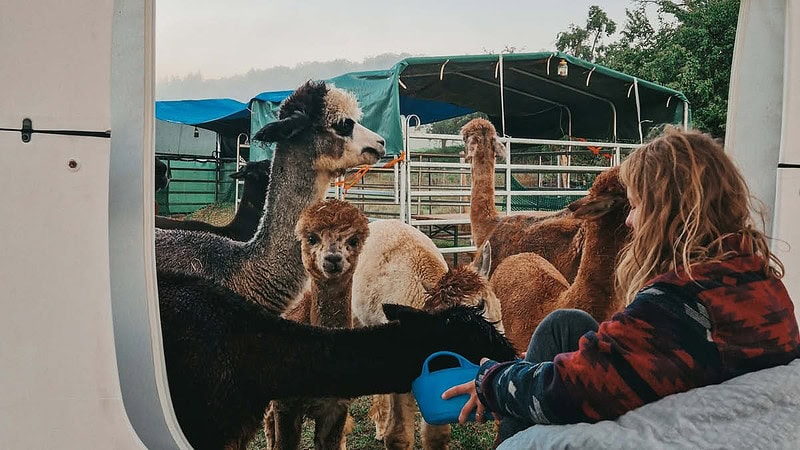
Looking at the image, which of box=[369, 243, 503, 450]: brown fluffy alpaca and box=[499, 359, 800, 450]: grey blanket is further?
box=[369, 243, 503, 450]: brown fluffy alpaca

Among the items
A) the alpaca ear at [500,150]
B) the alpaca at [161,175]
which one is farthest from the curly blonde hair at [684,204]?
the alpaca at [161,175]

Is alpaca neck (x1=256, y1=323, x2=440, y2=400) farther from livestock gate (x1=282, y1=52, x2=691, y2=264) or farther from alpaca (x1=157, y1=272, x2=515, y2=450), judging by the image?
livestock gate (x1=282, y1=52, x2=691, y2=264)

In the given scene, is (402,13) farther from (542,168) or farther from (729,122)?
(729,122)

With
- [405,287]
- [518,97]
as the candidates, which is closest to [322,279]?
[405,287]

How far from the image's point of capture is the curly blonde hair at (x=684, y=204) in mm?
1873

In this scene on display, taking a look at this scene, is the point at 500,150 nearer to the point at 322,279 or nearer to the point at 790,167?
the point at 322,279

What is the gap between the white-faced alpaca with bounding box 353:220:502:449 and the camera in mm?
2590

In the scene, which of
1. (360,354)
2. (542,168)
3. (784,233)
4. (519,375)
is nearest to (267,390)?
(360,354)

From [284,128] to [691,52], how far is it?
5.05ft

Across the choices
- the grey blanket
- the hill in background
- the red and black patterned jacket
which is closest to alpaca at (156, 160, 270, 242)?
the hill in background

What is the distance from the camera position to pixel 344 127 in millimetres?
2494

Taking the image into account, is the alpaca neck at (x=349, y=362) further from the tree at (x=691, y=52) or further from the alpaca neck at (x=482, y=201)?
the tree at (x=691, y=52)

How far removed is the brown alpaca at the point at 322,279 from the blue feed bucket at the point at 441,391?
31 cm

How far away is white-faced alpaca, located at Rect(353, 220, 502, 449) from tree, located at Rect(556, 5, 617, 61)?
75 cm
